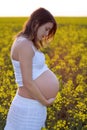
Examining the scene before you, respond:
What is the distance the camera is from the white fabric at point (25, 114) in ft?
Answer: 13.6

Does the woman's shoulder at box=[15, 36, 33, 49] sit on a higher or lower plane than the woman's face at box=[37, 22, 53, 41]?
lower

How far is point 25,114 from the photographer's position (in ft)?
13.7

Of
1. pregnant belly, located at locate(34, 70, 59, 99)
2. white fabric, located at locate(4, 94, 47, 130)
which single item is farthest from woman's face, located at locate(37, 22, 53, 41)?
white fabric, located at locate(4, 94, 47, 130)

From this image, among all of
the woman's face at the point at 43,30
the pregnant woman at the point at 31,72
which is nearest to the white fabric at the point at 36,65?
the pregnant woman at the point at 31,72

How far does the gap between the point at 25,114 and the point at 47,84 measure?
310 mm

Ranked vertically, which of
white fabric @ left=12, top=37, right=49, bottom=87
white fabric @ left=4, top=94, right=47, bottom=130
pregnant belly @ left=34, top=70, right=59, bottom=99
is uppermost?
white fabric @ left=12, top=37, right=49, bottom=87

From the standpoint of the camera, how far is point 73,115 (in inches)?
257

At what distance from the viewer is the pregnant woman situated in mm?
4023

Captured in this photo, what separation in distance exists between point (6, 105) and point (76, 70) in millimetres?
3190

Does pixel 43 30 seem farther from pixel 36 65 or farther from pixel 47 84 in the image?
pixel 47 84

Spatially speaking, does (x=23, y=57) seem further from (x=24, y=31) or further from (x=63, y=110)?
(x=63, y=110)

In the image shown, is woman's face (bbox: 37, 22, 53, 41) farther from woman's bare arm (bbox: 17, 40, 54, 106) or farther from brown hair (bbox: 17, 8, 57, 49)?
woman's bare arm (bbox: 17, 40, 54, 106)

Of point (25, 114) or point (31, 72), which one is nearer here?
point (31, 72)

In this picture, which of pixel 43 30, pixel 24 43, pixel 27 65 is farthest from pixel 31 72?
pixel 43 30
